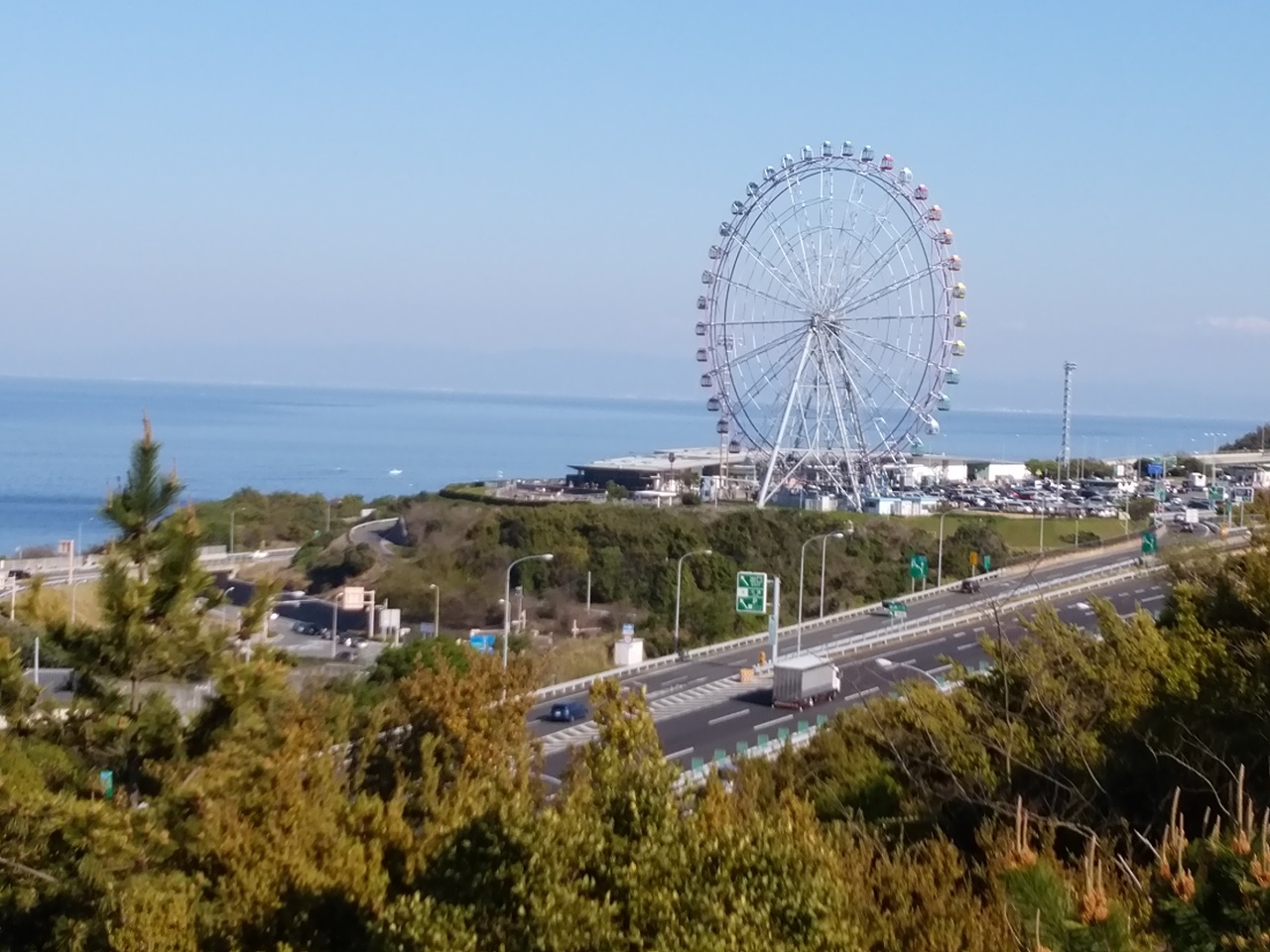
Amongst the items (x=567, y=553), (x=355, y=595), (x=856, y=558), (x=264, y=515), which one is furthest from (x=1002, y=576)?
(x=264, y=515)

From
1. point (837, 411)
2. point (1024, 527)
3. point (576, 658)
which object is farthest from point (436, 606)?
point (1024, 527)

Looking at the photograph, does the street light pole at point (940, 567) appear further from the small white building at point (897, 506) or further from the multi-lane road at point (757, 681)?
the small white building at point (897, 506)

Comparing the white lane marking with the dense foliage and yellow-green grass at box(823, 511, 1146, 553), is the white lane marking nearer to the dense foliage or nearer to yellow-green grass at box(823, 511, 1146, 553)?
the dense foliage

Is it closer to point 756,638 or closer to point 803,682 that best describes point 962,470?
point 756,638

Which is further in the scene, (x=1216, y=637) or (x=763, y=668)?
(x=763, y=668)

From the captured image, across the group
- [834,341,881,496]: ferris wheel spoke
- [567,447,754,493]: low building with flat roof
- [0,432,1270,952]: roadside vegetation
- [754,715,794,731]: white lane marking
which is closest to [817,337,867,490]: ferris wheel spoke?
[834,341,881,496]: ferris wheel spoke

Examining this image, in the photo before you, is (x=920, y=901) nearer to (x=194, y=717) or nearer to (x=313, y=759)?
(x=313, y=759)

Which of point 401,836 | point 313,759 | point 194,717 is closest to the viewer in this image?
point 401,836

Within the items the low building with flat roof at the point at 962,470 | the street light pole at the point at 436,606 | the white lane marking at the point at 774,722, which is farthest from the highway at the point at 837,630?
the low building with flat roof at the point at 962,470
